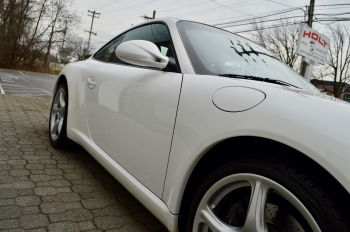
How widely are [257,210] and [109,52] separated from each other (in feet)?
6.94

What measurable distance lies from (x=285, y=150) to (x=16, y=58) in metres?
29.5

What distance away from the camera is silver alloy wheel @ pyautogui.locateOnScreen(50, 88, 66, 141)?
2980 mm

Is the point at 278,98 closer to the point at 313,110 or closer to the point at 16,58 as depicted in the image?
the point at 313,110

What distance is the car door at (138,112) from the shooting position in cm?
147

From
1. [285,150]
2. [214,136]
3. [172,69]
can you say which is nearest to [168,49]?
[172,69]

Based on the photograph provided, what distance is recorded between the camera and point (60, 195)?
2.05 meters

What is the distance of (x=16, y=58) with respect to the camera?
25625mm

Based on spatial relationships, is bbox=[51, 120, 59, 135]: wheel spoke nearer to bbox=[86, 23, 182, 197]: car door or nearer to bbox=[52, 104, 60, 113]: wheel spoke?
bbox=[52, 104, 60, 113]: wheel spoke

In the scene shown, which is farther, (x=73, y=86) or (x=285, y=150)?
(x=73, y=86)

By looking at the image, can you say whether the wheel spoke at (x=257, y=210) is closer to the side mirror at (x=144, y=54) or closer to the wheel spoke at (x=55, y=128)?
the side mirror at (x=144, y=54)

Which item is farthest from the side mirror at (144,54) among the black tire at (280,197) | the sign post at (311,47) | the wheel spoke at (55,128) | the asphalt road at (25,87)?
the asphalt road at (25,87)

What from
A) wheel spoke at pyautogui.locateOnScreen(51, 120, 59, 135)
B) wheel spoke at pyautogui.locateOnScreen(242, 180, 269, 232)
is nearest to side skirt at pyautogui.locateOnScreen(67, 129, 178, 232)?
wheel spoke at pyautogui.locateOnScreen(242, 180, 269, 232)

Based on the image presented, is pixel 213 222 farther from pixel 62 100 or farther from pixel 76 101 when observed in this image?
pixel 62 100

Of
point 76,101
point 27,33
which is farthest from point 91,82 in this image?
point 27,33
